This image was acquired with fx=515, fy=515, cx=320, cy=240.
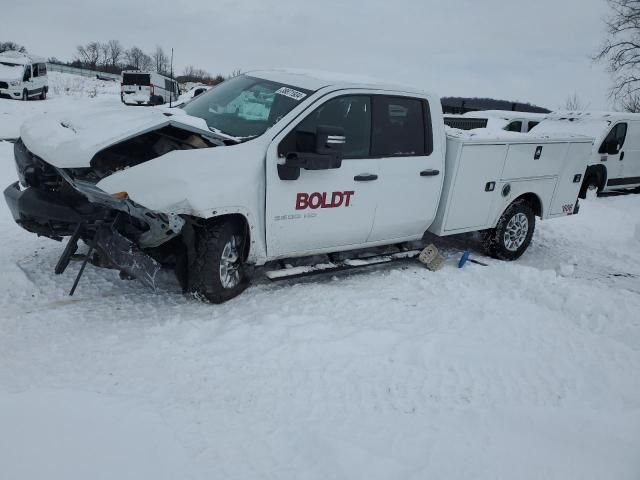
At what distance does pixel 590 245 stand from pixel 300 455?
6600 millimetres

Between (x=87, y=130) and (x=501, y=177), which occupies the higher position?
(x=87, y=130)

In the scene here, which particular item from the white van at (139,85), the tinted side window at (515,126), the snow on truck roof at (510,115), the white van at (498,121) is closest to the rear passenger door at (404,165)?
the white van at (498,121)

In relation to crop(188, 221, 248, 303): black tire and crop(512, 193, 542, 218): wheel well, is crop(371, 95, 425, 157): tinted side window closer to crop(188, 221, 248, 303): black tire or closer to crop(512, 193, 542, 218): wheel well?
crop(188, 221, 248, 303): black tire

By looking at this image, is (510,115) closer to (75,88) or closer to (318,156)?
(318,156)

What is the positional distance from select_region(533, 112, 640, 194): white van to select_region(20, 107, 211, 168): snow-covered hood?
9937mm

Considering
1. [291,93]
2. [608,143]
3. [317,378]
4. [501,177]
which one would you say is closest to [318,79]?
[291,93]

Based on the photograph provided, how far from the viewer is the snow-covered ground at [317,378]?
8.71 ft

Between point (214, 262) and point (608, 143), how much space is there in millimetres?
10676

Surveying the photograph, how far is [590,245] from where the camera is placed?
7711mm

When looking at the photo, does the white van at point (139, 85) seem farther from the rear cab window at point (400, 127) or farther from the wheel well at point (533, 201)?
the rear cab window at point (400, 127)

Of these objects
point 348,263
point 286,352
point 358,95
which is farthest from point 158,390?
point 358,95

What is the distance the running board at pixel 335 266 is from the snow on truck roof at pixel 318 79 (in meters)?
1.65

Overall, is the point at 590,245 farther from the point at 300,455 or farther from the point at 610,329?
the point at 300,455

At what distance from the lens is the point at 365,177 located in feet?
15.7
